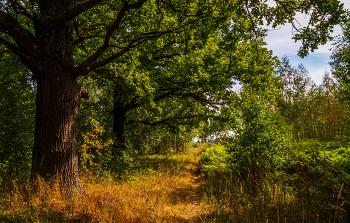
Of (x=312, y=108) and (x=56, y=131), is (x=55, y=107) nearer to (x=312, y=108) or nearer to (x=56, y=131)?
(x=56, y=131)

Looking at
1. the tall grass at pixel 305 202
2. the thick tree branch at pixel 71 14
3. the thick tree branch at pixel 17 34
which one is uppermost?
the thick tree branch at pixel 71 14

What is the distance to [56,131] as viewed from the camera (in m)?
4.52

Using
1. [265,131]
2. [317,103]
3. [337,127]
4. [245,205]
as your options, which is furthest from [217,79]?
[317,103]

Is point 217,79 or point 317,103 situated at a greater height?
point 317,103

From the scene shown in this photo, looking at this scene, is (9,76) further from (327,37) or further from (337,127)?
(337,127)

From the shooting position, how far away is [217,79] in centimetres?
834

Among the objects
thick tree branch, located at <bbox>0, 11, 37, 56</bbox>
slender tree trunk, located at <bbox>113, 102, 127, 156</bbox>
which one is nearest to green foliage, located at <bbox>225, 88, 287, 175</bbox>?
thick tree branch, located at <bbox>0, 11, 37, 56</bbox>

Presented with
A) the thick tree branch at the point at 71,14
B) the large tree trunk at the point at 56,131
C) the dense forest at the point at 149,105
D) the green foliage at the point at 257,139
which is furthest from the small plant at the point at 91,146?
the green foliage at the point at 257,139

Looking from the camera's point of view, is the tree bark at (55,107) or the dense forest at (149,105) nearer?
the dense forest at (149,105)

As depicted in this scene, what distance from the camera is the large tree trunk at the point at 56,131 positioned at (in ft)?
14.5

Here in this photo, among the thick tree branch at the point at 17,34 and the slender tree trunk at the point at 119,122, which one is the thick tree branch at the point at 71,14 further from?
the slender tree trunk at the point at 119,122

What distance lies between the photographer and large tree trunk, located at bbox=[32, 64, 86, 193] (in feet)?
14.5

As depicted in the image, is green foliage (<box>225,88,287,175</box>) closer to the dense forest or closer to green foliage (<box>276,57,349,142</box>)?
the dense forest

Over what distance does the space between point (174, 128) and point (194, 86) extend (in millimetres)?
3983
